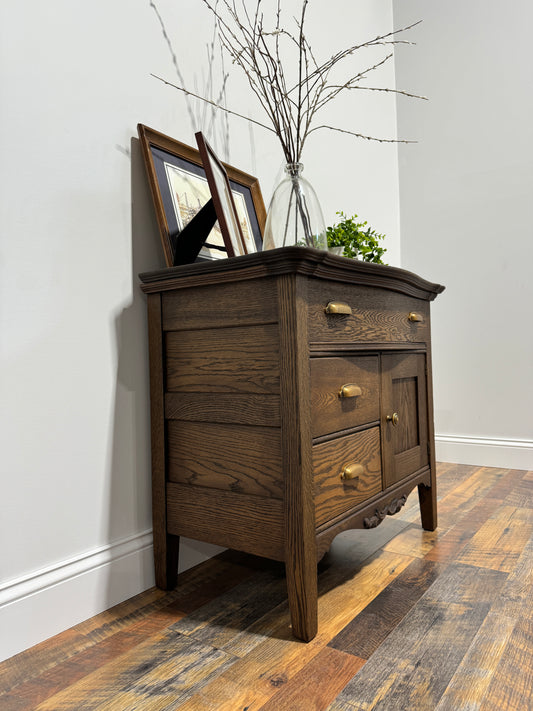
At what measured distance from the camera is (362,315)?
1.18 m

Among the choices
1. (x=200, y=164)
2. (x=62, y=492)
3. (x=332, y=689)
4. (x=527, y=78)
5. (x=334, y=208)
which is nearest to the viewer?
(x=332, y=689)

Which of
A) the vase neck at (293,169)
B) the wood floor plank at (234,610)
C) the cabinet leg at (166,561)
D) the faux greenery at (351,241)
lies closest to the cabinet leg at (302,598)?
the wood floor plank at (234,610)

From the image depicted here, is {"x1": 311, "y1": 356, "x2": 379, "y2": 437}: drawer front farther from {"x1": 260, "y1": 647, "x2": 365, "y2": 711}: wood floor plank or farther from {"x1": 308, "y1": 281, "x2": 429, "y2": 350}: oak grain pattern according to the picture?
{"x1": 260, "y1": 647, "x2": 365, "y2": 711}: wood floor plank

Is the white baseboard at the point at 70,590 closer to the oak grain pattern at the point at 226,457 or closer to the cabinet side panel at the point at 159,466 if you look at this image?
the cabinet side panel at the point at 159,466

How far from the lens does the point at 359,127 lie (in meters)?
2.32

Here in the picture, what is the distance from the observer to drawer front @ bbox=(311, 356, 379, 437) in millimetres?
1025

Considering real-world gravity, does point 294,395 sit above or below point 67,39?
below

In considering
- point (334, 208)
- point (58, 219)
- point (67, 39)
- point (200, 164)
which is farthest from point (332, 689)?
point (334, 208)

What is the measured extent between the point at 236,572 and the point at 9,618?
0.53 meters

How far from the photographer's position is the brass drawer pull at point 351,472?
1.09m

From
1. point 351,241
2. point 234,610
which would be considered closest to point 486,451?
point 351,241

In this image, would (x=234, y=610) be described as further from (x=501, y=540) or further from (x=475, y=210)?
(x=475, y=210)

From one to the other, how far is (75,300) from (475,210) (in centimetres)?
206

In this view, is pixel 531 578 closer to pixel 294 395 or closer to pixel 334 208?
pixel 294 395
